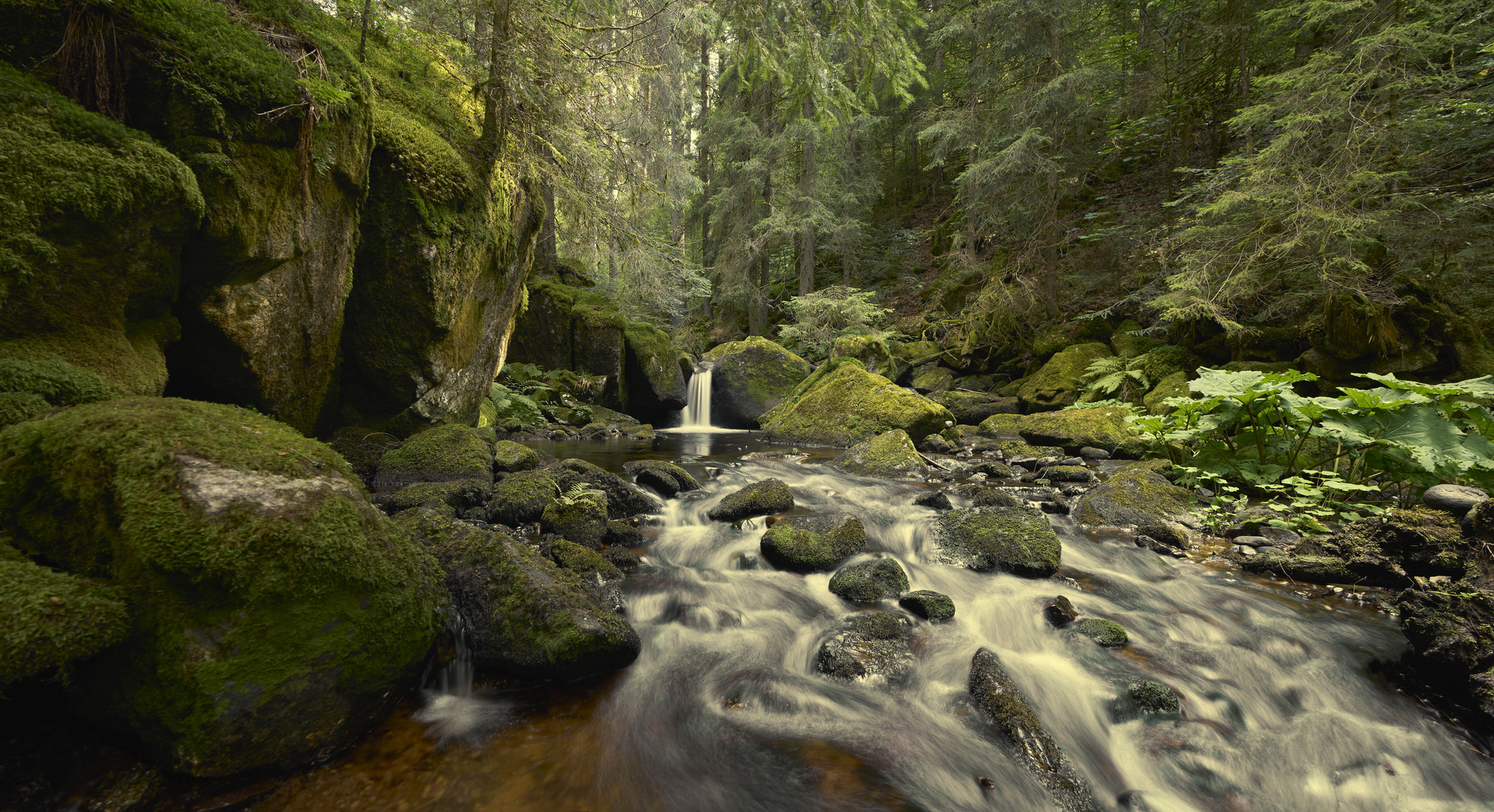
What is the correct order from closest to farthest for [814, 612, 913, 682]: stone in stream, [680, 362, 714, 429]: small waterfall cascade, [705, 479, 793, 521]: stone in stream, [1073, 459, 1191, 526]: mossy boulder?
[814, 612, 913, 682]: stone in stream < [1073, 459, 1191, 526]: mossy boulder < [705, 479, 793, 521]: stone in stream < [680, 362, 714, 429]: small waterfall cascade

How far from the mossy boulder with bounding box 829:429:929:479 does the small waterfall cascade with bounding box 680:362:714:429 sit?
7022mm

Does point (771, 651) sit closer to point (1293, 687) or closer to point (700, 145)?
point (1293, 687)

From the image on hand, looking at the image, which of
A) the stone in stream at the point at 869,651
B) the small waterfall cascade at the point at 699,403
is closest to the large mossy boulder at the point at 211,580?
the stone in stream at the point at 869,651

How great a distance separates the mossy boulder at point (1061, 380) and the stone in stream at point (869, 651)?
1025 centimetres

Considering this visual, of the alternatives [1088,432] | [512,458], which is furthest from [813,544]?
[1088,432]

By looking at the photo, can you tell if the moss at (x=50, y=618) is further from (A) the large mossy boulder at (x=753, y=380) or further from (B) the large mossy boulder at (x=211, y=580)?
(A) the large mossy boulder at (x=753, y=380)

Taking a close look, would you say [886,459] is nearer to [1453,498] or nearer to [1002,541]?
[1002,541]

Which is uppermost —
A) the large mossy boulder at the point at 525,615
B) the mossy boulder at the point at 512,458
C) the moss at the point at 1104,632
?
the mossy boulder at the point at 512,458

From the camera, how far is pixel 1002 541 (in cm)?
464

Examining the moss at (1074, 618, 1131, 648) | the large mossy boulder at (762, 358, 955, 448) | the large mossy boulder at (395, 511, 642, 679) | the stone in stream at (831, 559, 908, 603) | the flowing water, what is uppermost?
the large mossy boulder at (762, 358, 955, 448)

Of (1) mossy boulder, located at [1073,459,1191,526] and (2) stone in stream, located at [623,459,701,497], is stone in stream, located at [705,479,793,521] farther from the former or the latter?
(1) mossy boulder, located at [1073,459,1191,526]

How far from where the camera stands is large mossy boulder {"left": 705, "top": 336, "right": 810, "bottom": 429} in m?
13.8

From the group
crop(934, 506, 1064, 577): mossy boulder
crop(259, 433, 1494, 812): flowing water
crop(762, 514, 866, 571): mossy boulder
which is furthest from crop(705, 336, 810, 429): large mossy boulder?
crop(259, 433, 1494, 812): flowing water

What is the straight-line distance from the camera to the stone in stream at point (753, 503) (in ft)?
18.2
